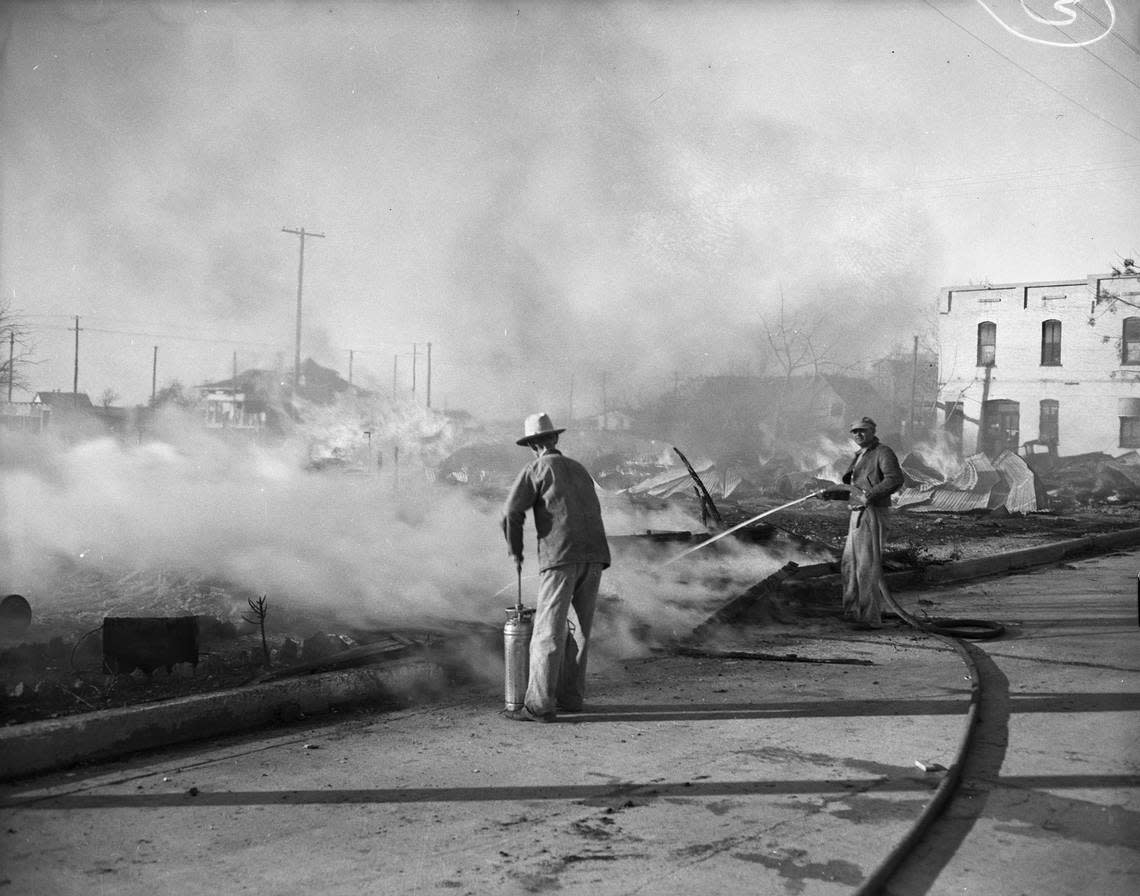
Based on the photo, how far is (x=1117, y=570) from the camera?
1424 cm

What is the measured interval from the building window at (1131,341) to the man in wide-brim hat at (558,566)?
37803mm

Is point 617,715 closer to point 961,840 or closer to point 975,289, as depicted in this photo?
point 961,840

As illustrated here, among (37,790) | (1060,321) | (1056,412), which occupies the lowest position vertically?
(37,790)

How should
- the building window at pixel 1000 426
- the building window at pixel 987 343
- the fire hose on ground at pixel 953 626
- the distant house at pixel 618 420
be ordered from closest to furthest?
the fire hose on ground at pixel 953 626 < the distant house at pixel 618 420 < the building window at pixel 1000 426 < the building window at pixel 987 343

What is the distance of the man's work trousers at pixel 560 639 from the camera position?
5.52 metres

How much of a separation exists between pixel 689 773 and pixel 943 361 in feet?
133

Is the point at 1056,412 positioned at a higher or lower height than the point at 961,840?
higher

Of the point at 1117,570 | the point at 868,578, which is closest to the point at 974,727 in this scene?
the point at 868,578

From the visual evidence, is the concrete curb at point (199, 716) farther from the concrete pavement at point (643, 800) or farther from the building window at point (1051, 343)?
the building window at point (1051, 343)

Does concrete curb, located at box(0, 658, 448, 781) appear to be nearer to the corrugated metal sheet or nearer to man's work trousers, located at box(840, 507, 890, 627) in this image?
man's work trousers, located at box(840, 507, 890, 627)

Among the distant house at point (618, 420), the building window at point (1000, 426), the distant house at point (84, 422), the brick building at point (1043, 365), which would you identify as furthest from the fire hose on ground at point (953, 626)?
the building window at point (1000, 426)

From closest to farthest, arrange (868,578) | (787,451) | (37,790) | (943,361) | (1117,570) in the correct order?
(37,790), (868,578), (1117,570), (787,451), (943,361)

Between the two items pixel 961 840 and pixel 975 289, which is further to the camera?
pixel 975 289

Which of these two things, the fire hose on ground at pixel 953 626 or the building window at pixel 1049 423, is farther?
the building window at pixel 1049 423
